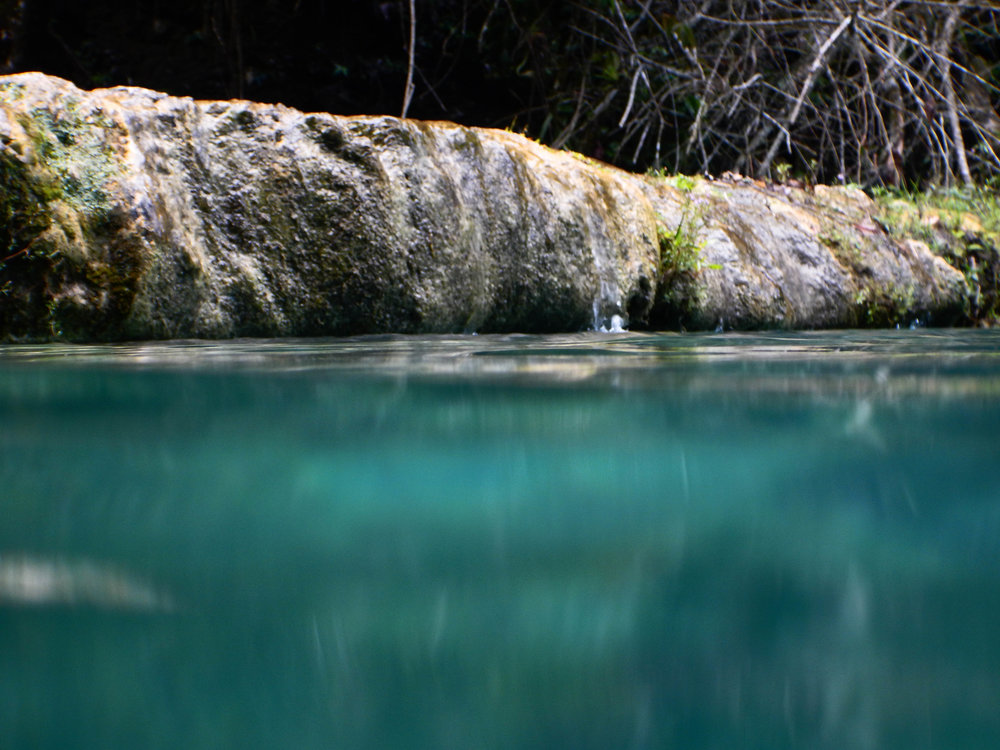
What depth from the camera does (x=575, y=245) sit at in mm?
4328

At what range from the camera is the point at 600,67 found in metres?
7.12

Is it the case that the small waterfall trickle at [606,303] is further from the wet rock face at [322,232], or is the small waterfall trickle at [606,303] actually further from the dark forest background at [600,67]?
the dark forest background at [600,67]

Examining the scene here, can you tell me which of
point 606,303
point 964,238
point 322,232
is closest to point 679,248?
point 606,303

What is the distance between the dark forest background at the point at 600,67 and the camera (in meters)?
6.90

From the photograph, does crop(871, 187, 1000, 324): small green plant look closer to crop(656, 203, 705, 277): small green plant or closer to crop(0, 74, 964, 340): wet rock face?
crop(0, 74, 964, 340): wet rock face

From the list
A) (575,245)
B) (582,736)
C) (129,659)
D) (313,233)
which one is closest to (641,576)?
(582,736)

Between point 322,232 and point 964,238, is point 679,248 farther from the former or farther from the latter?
point 964,238

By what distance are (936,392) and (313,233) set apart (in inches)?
109

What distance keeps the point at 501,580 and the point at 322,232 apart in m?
3.33

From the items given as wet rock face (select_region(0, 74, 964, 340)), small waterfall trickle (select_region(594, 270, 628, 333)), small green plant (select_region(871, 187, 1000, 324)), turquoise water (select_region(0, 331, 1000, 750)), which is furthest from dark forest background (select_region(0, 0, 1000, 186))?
turquoise water (select_region(0, 331, 1000, 750))

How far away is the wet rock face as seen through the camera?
10.5 feet

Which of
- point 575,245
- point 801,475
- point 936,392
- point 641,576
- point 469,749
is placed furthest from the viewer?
point 575,245

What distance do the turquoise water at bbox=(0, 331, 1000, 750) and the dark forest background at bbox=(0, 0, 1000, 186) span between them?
19.9ft

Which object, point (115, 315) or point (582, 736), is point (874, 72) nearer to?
point (115, 315)
